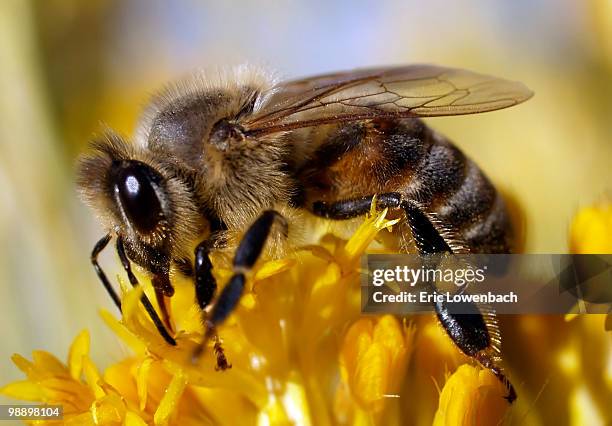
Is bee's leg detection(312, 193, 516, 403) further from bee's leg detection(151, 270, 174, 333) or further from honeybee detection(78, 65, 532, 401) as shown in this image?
bee's leg detection(151, 270, 174, 333)

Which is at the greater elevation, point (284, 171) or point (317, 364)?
point (284, 171)

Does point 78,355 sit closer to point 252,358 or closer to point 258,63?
point 252,358

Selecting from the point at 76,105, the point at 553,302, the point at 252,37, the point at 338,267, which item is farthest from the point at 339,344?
the point at 252,37

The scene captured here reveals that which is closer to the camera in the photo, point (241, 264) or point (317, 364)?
point (241, 264)

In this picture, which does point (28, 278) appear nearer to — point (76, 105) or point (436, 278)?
point (76, 105)

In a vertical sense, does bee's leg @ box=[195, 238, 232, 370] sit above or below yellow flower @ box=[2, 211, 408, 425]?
above

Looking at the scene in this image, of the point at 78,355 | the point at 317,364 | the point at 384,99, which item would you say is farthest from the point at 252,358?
the point at 384,99

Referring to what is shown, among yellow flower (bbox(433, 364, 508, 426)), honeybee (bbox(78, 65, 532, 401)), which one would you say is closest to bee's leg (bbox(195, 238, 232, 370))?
honeybee (bbox(78, 65, 532, 401))
